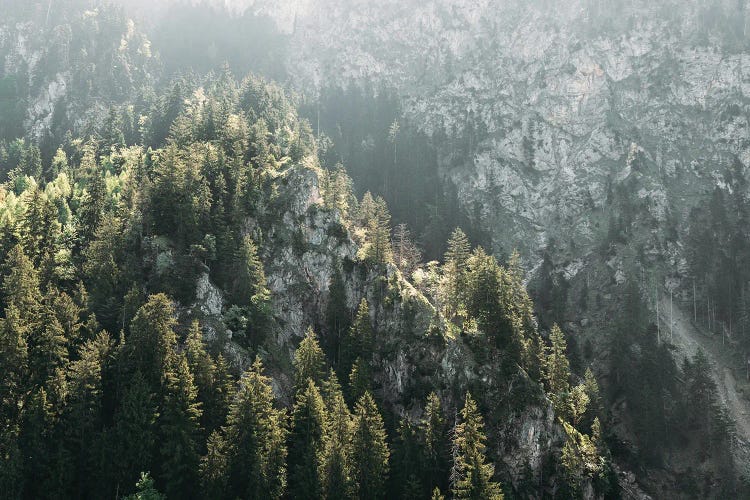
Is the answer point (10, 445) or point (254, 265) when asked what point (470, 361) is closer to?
point (254, 265)

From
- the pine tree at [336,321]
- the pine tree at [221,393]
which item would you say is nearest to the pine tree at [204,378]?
the pine tree at [221,393]

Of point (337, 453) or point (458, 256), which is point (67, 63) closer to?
point (458, 256)

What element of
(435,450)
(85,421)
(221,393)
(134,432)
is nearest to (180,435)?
(134,432)

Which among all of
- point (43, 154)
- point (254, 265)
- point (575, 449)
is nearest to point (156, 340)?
point (254, 265)

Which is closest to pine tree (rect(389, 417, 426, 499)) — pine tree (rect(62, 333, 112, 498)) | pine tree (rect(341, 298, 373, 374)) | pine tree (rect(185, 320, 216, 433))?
pine tree (rect(341, 298, 373, 374))

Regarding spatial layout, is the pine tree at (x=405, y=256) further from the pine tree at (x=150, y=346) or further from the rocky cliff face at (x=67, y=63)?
the rocky cliff face at (x=67, y=63)
